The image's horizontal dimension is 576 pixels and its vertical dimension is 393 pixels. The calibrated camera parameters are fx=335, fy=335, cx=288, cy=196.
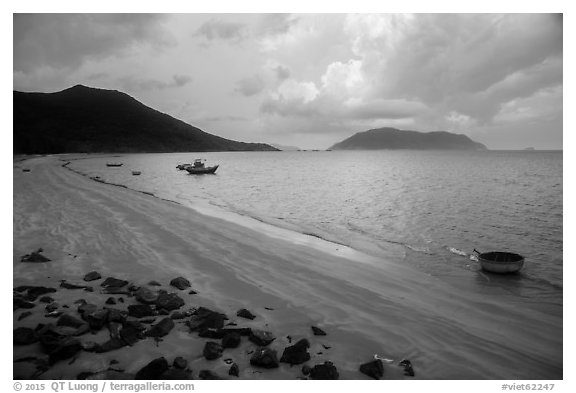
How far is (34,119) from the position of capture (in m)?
166

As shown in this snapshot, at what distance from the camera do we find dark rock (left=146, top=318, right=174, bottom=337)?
5.89m

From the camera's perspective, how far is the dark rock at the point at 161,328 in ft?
19.3

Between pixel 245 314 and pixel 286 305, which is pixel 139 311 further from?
pixel 286 305

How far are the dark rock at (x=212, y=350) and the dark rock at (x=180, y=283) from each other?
292 centimetres

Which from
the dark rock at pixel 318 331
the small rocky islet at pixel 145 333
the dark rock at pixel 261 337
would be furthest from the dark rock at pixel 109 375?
the dark rock at pixel 318 331

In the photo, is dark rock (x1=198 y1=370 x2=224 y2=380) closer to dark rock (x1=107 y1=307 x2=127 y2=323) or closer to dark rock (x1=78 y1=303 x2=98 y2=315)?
dark rock (x1=107 y1=307 x2=127 y2=323)

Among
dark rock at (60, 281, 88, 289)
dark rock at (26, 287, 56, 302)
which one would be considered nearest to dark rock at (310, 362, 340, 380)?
dark rock at (60, 281, 88, 289)

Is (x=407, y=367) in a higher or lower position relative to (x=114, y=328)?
lower

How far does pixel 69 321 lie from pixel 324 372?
4.54m

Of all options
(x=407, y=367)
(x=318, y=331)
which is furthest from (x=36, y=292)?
(x=407, y=367)

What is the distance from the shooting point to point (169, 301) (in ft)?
23.2

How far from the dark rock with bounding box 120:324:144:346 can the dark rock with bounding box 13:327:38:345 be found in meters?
1.29

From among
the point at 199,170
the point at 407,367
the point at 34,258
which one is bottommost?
the point at 407,367
